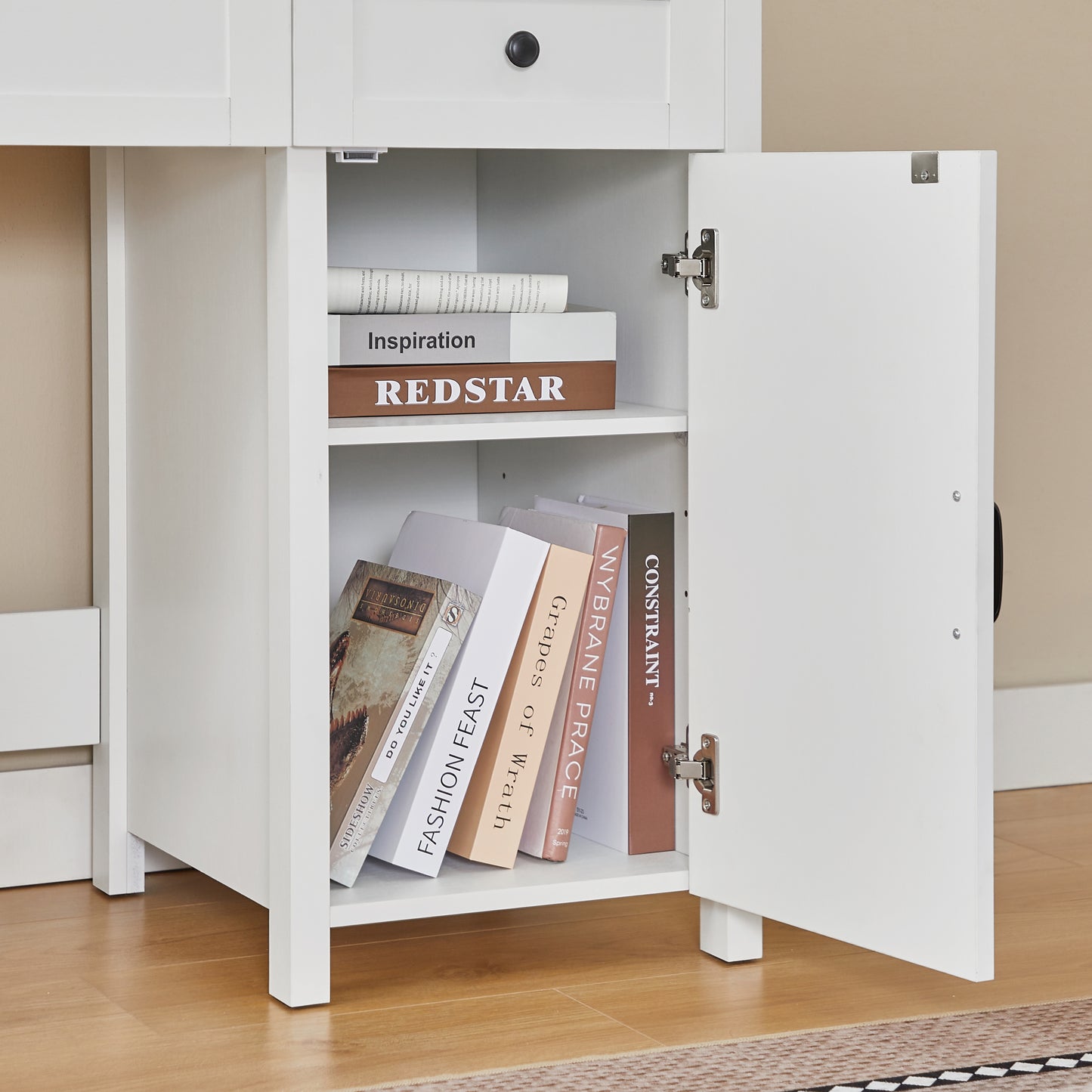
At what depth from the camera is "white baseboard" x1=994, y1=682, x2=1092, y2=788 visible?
1695 mm

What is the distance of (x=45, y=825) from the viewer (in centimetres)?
137

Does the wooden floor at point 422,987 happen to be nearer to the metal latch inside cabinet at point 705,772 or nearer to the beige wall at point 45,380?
the metal latch inside cabinet at point 705,772

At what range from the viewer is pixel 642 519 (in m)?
1.17

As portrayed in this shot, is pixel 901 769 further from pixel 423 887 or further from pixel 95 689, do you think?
pixel 95 689

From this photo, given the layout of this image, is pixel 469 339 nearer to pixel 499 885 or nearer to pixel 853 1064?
pixel 499 885

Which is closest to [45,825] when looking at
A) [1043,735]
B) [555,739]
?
[555,739]

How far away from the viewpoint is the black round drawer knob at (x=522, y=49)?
1039 mm

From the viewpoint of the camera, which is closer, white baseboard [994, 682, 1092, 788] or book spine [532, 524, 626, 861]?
book spine [532, 524, 626, 861]

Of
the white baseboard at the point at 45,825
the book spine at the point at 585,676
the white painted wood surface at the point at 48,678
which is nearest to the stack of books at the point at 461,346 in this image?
the book spine at the point at 585,676

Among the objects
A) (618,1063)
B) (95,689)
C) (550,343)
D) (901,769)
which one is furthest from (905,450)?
(95,689)

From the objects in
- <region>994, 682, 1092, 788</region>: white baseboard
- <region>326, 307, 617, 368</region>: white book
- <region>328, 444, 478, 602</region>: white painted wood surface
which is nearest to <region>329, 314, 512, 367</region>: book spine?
<region>326, 307, 617, 368</region>: white book

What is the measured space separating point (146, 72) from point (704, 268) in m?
0.38

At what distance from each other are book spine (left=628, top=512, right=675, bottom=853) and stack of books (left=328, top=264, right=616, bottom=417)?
11 cm

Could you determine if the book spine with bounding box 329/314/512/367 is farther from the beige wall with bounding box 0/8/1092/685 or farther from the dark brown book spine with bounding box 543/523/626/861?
the beige wall with bounding box 0/8/1092/685
